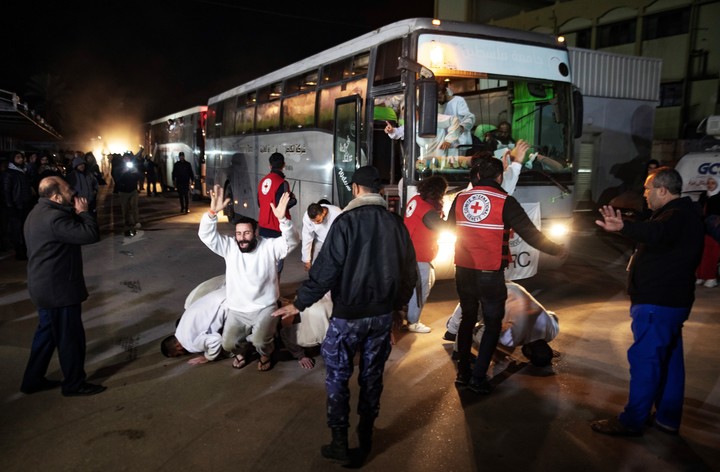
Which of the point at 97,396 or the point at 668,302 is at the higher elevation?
the point at 668,302

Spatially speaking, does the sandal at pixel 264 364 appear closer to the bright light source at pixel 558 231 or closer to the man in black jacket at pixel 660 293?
the man in black jacket at pixel 660 293

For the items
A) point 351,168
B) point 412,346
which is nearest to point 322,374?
point 412,346

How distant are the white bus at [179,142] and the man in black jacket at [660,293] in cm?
1880

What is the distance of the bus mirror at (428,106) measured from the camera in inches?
242

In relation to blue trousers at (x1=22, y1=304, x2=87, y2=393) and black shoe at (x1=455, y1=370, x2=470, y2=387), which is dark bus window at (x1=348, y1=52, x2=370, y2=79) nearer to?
black shoe at (x1=455, y1=370, x2=470, y2=387)

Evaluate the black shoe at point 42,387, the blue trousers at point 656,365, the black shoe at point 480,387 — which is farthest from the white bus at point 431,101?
the black shoe at point 42,387

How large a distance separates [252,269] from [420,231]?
74.9 inches

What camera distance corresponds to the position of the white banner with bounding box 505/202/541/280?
284 inches

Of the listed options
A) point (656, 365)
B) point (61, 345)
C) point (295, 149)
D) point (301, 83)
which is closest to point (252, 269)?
point (61, 345)

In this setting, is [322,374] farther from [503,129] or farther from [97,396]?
[503,129]

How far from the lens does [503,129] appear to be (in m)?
7.33

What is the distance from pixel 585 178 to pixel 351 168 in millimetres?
13058

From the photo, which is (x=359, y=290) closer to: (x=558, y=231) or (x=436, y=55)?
(x=436, y=55)

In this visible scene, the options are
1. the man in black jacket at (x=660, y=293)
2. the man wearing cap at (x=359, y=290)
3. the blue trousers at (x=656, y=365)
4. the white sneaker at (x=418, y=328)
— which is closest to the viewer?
the man wearing cap at (x=359, y=290)
